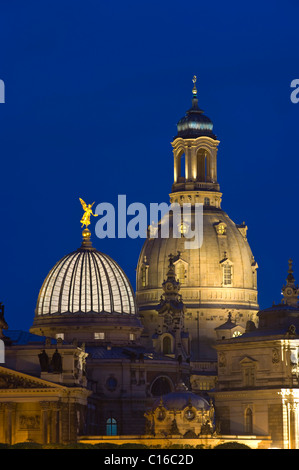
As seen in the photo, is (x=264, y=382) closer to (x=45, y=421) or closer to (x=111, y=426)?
(x=111, y=426)

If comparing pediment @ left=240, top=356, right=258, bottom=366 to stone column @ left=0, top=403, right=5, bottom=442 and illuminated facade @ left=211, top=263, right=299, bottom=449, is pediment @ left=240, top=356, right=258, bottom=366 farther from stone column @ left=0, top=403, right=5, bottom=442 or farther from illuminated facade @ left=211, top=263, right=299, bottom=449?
stone column @ left=0, top=403, right=5, bottom=442

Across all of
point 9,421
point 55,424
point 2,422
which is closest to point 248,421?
point 55,424

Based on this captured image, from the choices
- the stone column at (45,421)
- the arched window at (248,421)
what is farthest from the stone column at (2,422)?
the arched window at (248,421)

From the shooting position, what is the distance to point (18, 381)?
17338 cm

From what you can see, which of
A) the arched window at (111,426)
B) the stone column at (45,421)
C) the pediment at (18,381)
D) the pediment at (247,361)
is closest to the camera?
the stone column at (45,421)

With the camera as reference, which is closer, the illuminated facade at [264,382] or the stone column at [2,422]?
the stone column at [2,422]

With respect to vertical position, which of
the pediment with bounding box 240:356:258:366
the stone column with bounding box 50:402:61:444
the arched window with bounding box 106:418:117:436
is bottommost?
the stone column with bounding box 50:402:61:444

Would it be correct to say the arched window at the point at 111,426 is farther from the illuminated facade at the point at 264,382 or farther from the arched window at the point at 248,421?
the arched window at the point at 248,421

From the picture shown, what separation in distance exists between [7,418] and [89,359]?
984 inches

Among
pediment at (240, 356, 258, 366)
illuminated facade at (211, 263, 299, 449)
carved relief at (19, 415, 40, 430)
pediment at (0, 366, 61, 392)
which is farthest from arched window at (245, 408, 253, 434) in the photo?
carved relief at (19, 415, 40, 430)

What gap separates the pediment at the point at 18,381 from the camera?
17288cm

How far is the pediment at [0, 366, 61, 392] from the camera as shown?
172875 millimetres

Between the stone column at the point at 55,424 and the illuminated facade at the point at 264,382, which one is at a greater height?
the illuminated facade at the point at 264,382
